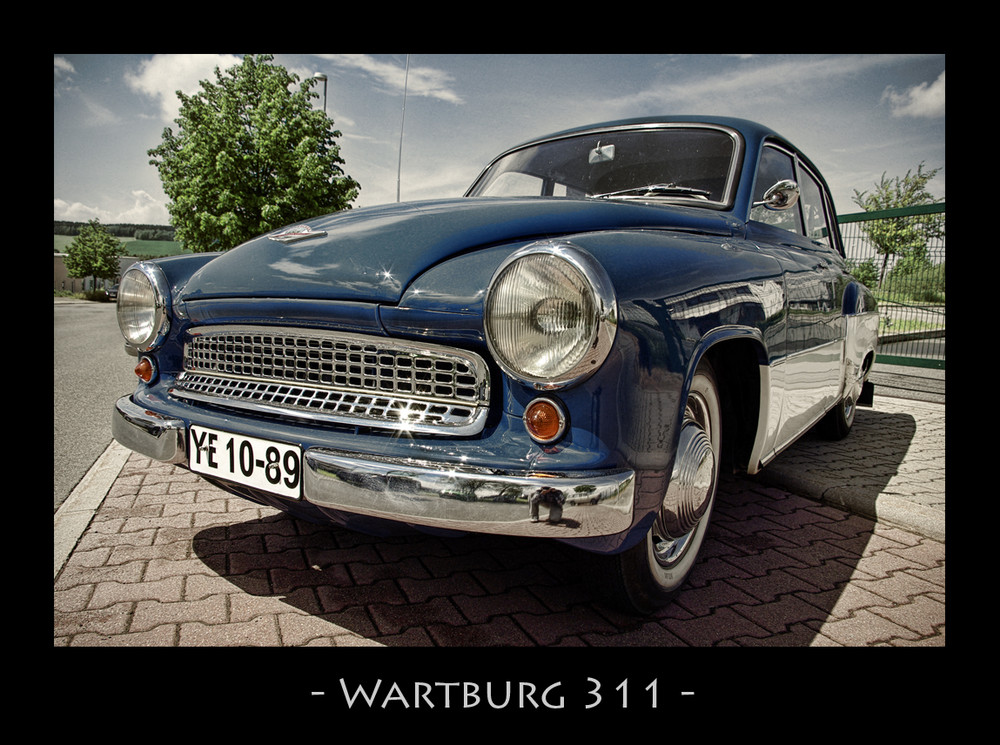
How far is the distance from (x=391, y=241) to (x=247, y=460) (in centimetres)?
74

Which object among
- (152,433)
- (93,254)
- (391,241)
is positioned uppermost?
(93,254)

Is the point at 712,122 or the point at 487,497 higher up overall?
the point at 712,122

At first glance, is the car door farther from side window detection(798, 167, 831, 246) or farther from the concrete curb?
the concrete curb

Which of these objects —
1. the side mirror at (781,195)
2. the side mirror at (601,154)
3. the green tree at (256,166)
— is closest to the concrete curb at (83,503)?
the side mirror at (601,154)

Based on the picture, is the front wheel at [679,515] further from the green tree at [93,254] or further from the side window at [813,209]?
the green tree at [93,254]

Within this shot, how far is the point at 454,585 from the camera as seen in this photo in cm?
220

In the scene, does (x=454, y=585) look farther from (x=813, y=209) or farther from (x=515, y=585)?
(x=813, y=209)

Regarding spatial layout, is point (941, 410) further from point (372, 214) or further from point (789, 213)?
point (372, 214)

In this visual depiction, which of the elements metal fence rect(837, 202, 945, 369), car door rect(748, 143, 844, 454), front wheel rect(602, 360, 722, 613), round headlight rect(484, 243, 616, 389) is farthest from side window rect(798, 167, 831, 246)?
metal fence rect(837, 202, 945, 369)

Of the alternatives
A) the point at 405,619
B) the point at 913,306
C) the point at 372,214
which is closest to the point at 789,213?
the point at 372,214

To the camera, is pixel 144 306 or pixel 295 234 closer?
pixel 295 234

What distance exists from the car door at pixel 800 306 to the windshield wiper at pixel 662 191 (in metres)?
0.24

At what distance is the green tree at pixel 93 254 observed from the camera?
2293 inches

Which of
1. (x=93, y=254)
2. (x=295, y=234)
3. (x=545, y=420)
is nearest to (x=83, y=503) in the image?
(x=295, y=234)
